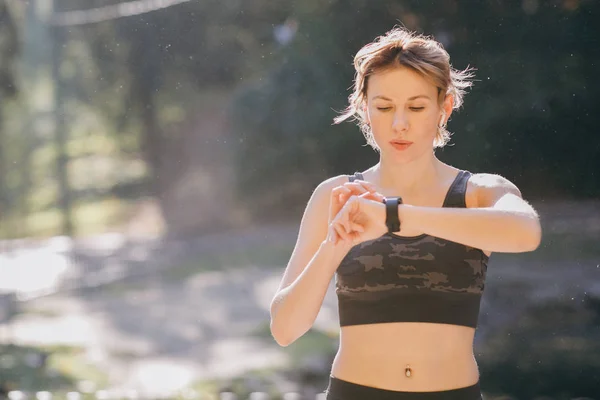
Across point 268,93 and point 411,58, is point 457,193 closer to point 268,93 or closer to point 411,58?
point 411,58

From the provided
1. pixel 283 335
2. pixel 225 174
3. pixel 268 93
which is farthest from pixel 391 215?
pixel 225 174

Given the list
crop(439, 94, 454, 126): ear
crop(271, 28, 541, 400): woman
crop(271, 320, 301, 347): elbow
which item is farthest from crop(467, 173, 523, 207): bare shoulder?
crop(271, 320, 301, 347): elbow

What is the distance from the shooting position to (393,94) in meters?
1.32

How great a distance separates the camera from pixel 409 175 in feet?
4.62

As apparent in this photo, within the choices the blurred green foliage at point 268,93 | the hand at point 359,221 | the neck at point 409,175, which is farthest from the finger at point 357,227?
the blurred green foliage at point 268,93

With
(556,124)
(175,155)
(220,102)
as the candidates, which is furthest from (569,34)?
(175,155)

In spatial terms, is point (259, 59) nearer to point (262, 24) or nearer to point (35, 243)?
point (262, 24)

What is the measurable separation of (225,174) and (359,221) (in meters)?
4.78

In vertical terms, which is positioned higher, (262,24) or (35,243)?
(262,24)

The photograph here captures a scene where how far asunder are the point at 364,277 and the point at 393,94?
0.27 meters

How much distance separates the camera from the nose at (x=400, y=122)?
4.28 feet

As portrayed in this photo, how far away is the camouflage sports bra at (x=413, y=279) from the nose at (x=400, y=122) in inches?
6.2

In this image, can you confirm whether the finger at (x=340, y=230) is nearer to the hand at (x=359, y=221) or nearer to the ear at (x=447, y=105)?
the hand at (x=359, y=221)

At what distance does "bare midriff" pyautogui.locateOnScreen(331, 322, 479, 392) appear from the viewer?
1317 millimetres
